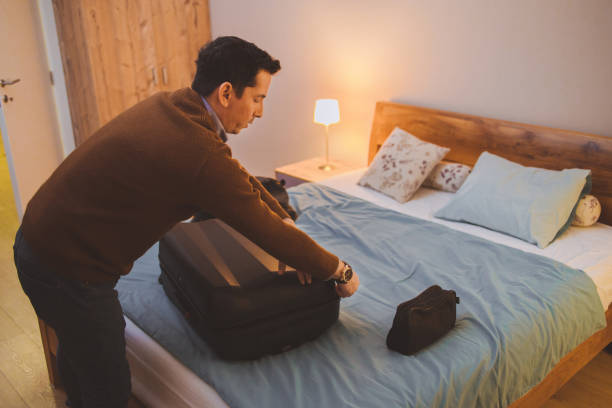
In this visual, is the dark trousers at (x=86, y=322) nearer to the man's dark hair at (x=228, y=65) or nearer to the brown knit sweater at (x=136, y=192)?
the brown knit sweater at (x=136, y=192)

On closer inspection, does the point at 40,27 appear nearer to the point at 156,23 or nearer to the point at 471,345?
the point at 156,23

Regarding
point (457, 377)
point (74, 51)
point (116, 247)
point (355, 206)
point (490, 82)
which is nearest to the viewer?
point (116, 247)

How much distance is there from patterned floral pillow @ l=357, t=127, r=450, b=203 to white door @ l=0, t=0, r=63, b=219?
7.68ft

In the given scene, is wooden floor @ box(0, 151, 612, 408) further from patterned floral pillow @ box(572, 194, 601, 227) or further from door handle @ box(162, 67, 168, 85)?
door handle @ box(162, 67, 168, 85)

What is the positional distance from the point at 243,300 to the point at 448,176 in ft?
5.60

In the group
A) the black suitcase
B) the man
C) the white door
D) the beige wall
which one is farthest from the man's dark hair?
the white door

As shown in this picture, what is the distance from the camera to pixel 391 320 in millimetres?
1581

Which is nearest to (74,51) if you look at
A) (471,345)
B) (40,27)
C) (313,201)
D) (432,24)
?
(40,27)

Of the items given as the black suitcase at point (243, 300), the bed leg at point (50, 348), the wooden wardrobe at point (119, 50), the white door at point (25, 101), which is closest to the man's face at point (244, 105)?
the black suitcase at point (243, 300)

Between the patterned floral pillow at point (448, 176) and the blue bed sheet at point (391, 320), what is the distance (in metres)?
0.51

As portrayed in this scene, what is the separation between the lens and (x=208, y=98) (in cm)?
A: 126

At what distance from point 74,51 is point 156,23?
62 centimetres

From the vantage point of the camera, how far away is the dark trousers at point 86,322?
120 centimetres

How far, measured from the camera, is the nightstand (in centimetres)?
325
